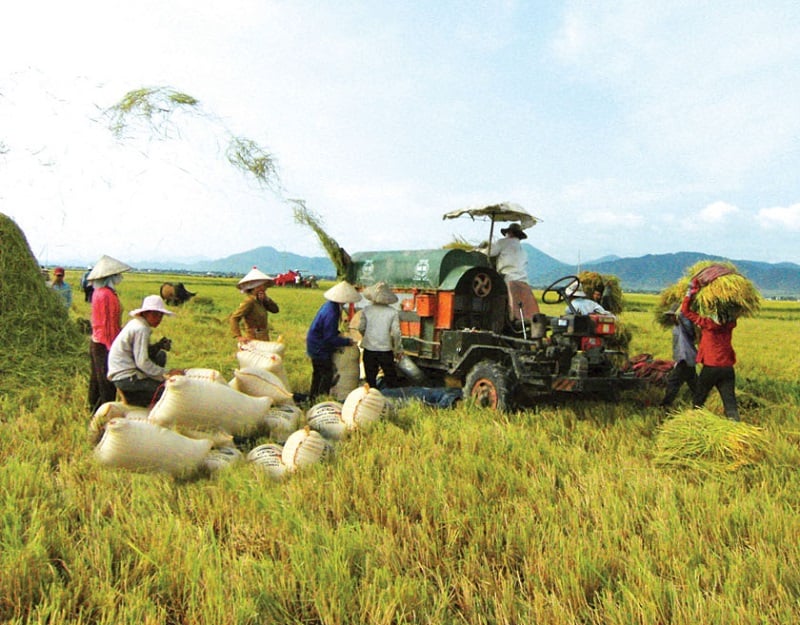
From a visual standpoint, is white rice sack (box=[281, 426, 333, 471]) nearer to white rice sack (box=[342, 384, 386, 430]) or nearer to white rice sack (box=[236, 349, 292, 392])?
white rice sack (box=[342, 384, 386, 430])

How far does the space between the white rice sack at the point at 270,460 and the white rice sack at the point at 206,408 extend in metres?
0.44

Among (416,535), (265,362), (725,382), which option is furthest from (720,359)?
(265,362)

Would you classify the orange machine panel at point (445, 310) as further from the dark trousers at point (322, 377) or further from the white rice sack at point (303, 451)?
the white rice sack at point (303, 451)

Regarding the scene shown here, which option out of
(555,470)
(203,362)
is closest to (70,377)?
(203,362)

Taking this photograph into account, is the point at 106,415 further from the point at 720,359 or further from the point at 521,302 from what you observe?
the point at 720,359

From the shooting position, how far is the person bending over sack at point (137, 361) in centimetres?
480

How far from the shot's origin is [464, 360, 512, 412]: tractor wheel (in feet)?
18.0

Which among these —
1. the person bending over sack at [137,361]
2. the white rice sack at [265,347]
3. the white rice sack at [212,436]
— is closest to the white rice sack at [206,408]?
the white rice sack at [212,436]

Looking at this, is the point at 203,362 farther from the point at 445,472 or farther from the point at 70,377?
the point at 445,472

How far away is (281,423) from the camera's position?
15.9ft

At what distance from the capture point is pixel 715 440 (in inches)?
159

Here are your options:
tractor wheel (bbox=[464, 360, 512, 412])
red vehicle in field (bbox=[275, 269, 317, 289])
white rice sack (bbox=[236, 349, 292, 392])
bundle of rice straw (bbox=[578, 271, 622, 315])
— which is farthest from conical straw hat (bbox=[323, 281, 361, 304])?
red vehicle in field (bbox=[275, 269, 317, 289])

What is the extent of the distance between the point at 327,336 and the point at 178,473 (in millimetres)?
2738

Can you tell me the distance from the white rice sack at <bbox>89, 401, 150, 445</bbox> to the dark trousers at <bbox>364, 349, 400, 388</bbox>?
264cm
